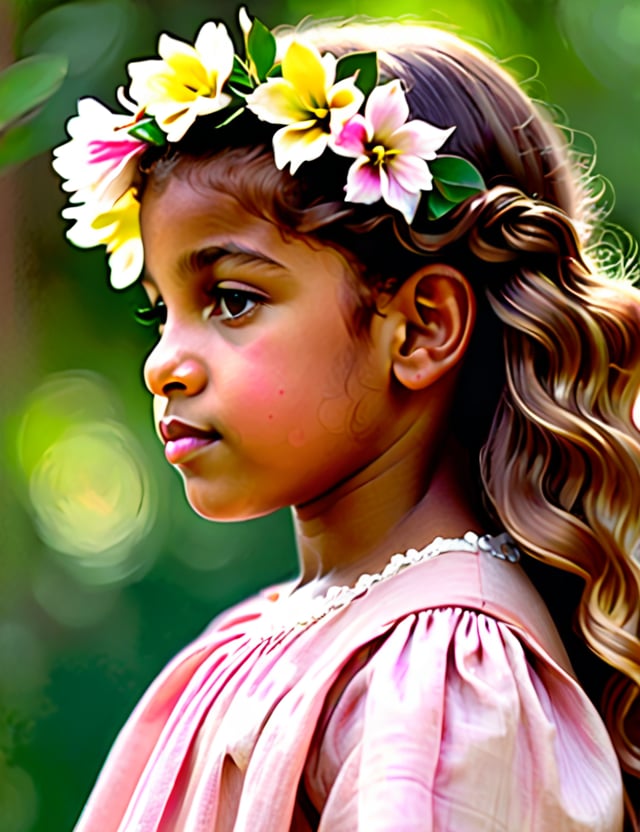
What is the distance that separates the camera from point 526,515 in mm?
949

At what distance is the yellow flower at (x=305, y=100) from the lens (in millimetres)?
942

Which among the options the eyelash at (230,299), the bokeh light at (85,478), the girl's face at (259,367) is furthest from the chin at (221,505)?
the bokeh light at (85,478)

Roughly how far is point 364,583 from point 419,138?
1.05 feet

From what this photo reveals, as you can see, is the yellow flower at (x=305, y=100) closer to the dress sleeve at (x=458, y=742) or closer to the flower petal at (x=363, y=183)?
the flower petal at (x=363, y=183)

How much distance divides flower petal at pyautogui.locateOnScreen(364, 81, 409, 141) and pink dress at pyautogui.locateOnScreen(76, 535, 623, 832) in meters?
0.30

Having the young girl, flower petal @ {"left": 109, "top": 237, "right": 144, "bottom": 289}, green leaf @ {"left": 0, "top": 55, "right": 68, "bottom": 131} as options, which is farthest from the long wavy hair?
green leaf @ {"left": 0, "top": 55, "right": 68, "bottom": 131}

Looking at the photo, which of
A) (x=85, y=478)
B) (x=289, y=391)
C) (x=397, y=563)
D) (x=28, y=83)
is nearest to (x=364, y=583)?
(x=397, y=563)

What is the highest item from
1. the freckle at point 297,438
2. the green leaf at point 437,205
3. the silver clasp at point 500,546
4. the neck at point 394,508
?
the green leaf at point 437,205

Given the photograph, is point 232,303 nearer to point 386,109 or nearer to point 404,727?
point 386,109

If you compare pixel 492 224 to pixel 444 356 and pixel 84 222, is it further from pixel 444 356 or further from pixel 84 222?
pixel 84 222

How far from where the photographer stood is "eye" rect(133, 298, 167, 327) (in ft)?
3.55

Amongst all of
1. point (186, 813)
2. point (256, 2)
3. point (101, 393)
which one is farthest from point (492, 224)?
point (101, 393)

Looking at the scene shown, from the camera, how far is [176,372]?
3.17 feet

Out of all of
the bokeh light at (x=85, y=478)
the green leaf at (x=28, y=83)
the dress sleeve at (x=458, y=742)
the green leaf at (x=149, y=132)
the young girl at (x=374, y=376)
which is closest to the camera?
the green leaf at (x=28, y=83)
